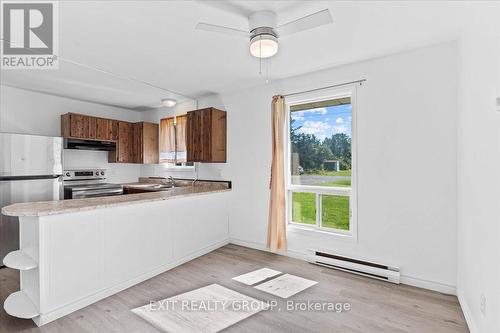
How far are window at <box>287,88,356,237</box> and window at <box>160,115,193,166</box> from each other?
7.44 ft

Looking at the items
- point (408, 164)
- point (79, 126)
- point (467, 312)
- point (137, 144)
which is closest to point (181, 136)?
point (137, 144)

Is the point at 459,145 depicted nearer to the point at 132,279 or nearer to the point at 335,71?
the point at 335,71

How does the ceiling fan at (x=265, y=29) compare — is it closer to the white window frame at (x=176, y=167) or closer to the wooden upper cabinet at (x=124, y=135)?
the white window frame at (x=176, y=167)

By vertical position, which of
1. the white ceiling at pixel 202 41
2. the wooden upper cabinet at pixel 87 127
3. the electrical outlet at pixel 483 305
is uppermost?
the white ceiling at pixel 202 41

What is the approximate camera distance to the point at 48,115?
14.3 feet

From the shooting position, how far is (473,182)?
2018 millimetres

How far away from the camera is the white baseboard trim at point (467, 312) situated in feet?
6.34

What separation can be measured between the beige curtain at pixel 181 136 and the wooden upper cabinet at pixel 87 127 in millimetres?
1215

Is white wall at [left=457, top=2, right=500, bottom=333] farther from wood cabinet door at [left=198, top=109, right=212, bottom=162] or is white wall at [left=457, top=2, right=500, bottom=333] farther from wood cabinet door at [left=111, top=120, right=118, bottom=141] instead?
wood cabinet door at [left=111, top=120, right=118, bottom=141]

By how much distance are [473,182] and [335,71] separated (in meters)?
1.99

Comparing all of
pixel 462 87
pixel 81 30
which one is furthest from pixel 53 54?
pixel 462 87

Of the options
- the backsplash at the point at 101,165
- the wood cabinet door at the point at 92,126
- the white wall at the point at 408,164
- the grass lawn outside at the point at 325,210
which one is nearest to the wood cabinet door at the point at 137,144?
the backsplash at the point at 101,165

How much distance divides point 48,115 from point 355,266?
17.6 feet

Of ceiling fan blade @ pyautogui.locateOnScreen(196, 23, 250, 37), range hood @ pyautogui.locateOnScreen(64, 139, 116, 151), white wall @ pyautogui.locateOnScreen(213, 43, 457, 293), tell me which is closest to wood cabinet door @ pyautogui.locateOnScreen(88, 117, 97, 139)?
range hood @ pyautogui.locateOnScreen(64, 139, 116, 151)
